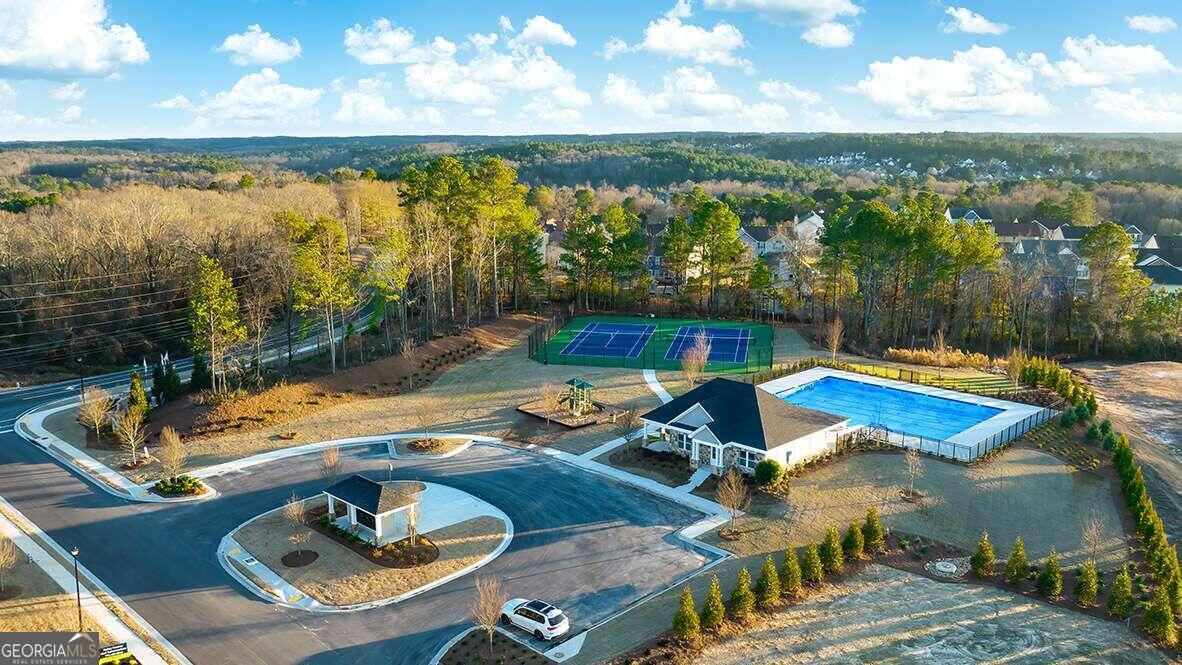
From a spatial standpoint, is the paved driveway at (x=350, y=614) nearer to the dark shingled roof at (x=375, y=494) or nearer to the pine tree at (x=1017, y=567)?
the dark shingled roof at (x=375, y=494)

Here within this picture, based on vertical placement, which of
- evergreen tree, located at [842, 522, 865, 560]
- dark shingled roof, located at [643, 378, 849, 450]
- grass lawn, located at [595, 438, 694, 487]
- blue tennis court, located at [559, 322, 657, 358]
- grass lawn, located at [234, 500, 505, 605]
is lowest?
grass lawn, located at [234, 500, 505, 605]

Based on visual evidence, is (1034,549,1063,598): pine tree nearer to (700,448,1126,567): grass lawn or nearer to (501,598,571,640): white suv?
(700,448,1126,567): grass lawn

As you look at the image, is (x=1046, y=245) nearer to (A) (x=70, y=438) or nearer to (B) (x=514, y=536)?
(B) (x=514, y=536)

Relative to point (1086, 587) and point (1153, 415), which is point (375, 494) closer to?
point (1086, 587)

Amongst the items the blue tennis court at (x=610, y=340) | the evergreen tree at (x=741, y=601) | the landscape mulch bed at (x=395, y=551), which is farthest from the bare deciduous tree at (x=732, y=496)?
the blue tennis court at (x=610, y=340)

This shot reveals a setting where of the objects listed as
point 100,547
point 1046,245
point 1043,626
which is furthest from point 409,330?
point 1046,245

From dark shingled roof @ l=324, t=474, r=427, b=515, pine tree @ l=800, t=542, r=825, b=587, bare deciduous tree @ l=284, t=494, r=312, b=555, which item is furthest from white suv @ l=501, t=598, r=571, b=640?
bare deciduous tree @ l=284, t=494, r=312, b=555
